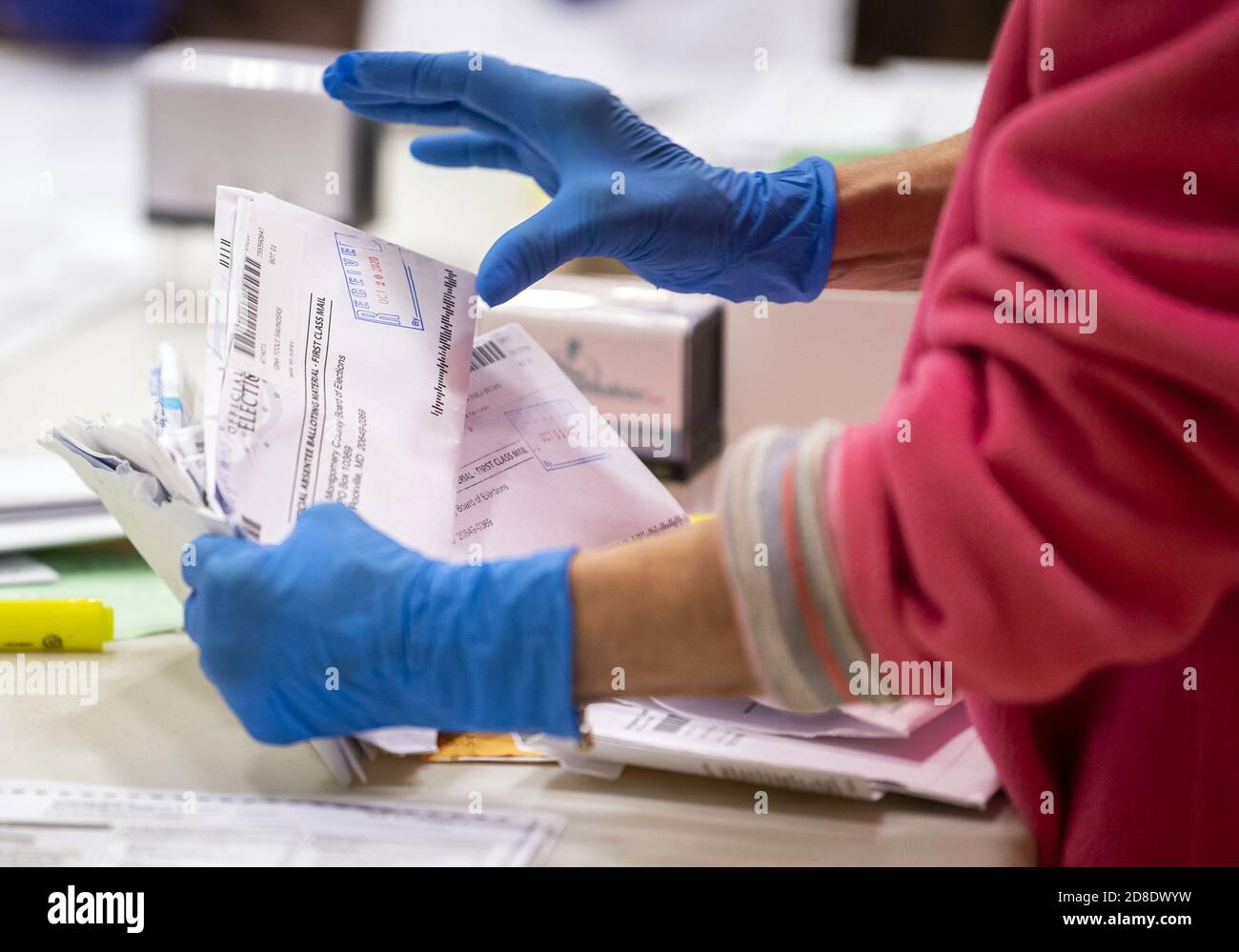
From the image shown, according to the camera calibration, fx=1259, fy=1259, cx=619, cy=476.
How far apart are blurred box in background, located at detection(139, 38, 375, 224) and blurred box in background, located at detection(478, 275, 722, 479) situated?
2.08 feet

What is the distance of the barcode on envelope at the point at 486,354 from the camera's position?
0.86 meters

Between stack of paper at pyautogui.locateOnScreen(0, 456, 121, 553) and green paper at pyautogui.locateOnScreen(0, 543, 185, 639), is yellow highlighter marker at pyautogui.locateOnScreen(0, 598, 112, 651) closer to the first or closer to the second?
green paper at pyautogui.locateOnScreen(0, 543, 185, 639)

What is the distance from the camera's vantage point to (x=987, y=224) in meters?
0.54

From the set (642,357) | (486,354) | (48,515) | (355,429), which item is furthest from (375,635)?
(642,357)

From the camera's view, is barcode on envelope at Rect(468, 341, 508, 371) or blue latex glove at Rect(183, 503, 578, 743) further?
barcode on envelope at Rect(468, 341, 508, 371)

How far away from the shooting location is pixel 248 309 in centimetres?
73

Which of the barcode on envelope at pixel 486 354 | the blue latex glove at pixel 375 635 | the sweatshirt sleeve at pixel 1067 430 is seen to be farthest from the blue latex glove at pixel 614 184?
the sweatshirt sleeve at pixel 1067 430

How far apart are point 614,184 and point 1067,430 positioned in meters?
0.46

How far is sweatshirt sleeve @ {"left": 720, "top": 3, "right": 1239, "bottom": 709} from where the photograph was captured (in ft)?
1.67

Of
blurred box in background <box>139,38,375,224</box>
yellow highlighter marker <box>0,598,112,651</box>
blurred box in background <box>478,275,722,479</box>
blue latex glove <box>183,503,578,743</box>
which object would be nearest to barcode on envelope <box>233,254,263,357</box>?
blue latex glove <box>183,503,578,743</box>

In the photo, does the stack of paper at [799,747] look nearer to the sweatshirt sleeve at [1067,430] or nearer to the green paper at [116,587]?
the sweatshirt sleeve at [1067,430]

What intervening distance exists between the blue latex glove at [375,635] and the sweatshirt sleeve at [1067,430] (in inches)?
4.6

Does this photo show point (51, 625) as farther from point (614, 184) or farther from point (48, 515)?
point (614, 184)
